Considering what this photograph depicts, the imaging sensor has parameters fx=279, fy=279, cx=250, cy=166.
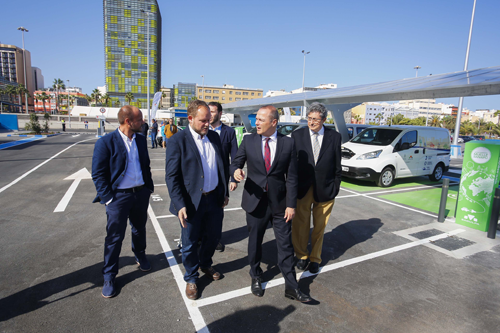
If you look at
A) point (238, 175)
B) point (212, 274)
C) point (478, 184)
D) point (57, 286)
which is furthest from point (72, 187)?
point (478, 184)

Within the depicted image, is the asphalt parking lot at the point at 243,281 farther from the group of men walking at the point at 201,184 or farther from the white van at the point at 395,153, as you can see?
the white van at the point at 395,153

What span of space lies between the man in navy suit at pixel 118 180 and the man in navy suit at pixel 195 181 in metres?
0.50

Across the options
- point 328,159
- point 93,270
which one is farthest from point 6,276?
point 328,159

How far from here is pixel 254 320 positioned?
8.86ft

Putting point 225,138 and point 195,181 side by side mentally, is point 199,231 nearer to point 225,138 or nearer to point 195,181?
point 195,181

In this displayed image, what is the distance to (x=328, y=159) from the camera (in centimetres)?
359

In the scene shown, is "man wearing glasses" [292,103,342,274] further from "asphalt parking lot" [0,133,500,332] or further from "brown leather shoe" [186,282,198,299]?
"brown leather shoe" [186,282,198,299]

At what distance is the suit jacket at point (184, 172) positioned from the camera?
2.82 meters

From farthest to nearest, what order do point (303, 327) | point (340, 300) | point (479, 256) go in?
point (479, 256)
point (340, 300)
point (303, 327)

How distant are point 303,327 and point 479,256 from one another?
11.4 ft

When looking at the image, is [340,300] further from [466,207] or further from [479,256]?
[466,207]

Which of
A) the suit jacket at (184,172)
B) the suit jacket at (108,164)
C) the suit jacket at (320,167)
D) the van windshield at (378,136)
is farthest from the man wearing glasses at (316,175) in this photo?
the van windshield at (378,136)

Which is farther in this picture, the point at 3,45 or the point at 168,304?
the point at 3,45

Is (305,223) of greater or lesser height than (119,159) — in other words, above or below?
below
